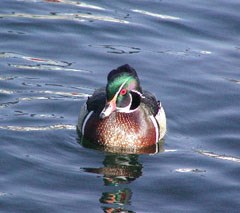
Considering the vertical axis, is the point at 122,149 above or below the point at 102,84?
below

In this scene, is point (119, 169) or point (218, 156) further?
point (218, 156)

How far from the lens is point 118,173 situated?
14.9 meters

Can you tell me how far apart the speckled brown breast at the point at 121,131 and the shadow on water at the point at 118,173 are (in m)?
0.11

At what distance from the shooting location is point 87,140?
52.9 feet

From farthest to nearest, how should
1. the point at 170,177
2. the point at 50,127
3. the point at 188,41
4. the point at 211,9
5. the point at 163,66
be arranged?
1. the point at 211,9
2. the point at 188,41
3. the point at 163,66
4. the point at 50,127
5. the point at 170,177

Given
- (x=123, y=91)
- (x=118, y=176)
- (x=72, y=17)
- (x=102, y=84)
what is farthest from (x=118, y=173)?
(x=72, y=17)

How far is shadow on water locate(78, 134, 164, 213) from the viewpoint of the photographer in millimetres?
13719

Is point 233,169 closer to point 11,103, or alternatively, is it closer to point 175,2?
point 11,103

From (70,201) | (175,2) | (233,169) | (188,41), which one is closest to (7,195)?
(70,201)

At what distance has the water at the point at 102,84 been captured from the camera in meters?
14.0

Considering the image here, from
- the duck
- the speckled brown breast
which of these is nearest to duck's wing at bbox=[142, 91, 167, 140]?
the duck

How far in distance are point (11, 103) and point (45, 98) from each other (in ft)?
1.87

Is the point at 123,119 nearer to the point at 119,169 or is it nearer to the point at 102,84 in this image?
the point at 119,169

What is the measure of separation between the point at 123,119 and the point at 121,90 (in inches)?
21.3
